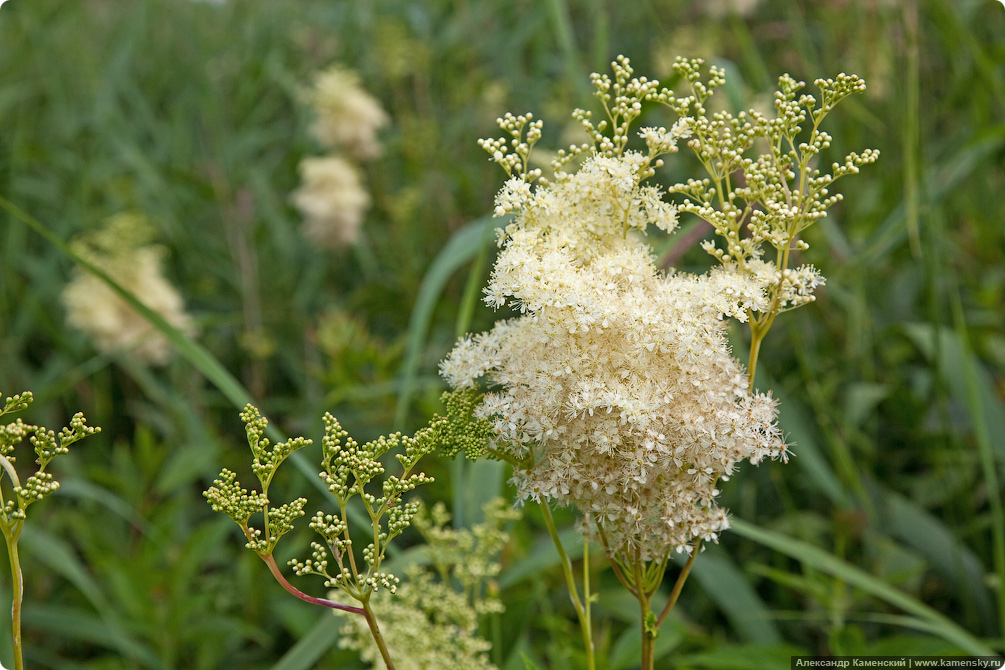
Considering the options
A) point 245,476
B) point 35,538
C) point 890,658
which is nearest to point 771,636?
point 890,658

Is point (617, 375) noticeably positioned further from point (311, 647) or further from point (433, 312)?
point (433, 312)

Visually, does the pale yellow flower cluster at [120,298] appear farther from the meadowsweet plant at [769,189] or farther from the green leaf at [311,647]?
the meadowsweet plant at [769,189]

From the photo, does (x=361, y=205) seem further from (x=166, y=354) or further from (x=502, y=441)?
(x=502, y=441)

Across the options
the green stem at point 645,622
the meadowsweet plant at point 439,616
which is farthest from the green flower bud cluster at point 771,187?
the meadowsweet plant at point 439,616

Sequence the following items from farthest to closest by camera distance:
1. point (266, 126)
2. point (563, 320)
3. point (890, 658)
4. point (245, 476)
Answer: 1. point (266, 126)
2. point (245, 476)
3. point (890, 658)
4. point (563, 320)

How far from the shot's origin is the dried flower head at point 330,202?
12.0 feet

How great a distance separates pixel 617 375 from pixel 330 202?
292 cm

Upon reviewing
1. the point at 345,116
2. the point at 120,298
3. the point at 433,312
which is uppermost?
the point at 345,116

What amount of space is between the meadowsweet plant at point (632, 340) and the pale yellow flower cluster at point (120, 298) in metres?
2.44

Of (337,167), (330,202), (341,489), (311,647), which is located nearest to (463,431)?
(341,489)

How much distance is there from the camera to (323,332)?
9.18ft

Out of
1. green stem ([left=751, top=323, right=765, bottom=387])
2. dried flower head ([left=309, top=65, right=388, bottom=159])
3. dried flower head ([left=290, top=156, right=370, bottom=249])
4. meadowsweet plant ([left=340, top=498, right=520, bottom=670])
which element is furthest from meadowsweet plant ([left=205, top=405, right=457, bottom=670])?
dried flower head ([left=309, top=65, right=388, bottom=159])

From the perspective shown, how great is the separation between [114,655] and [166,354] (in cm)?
146

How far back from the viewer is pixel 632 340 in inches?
37.6
